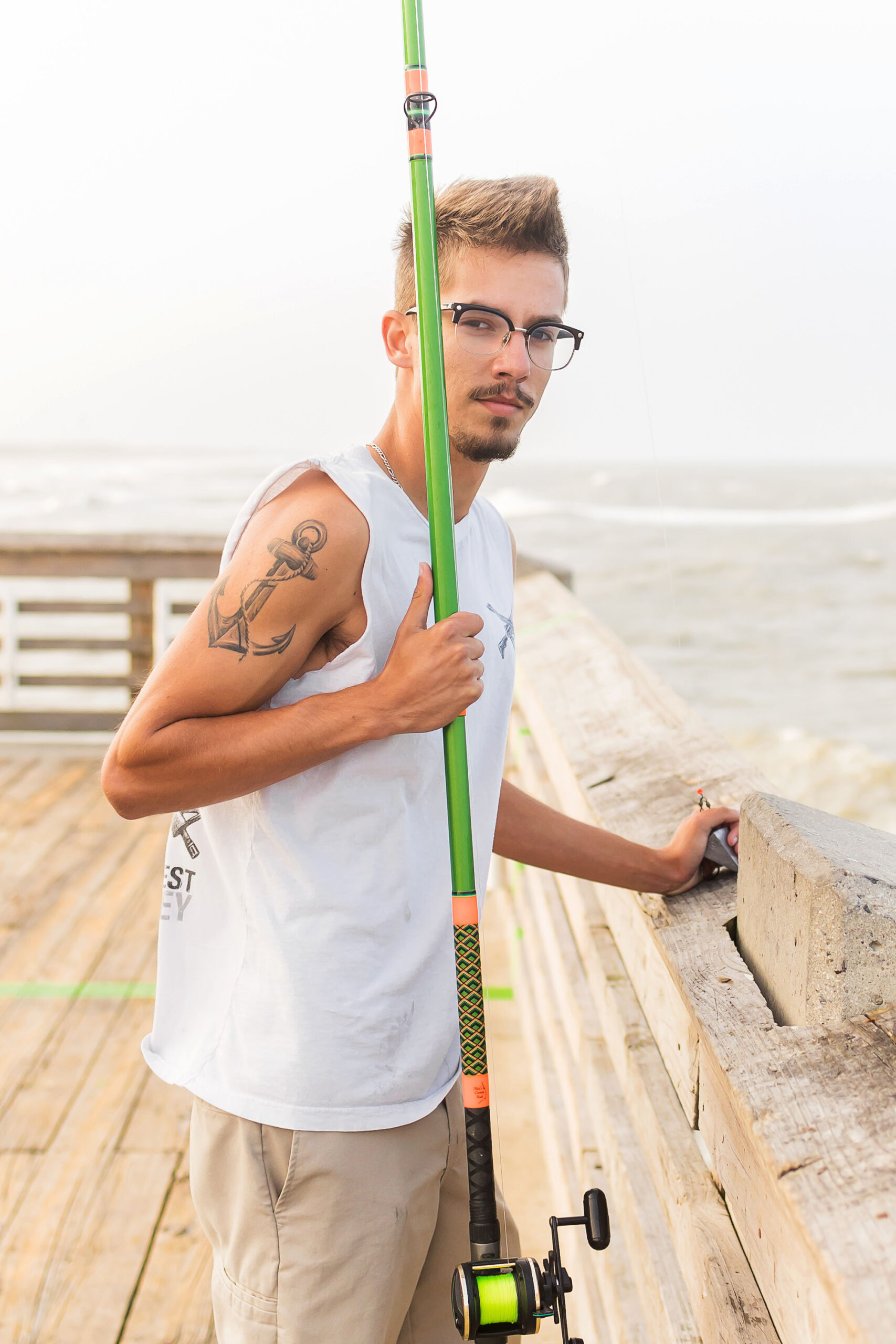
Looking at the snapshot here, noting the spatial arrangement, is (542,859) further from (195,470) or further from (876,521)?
(195,470)

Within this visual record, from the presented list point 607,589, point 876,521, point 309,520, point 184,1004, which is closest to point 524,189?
point 309,520

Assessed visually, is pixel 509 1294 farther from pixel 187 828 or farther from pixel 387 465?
pixel 387 465

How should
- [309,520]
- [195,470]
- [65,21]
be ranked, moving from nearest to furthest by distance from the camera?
[309,520] → [65,21] → [195,470]

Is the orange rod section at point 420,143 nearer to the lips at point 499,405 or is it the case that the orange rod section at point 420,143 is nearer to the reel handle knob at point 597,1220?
the lips at point 499,405

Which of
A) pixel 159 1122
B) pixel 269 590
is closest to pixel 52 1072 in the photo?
pixel 159 1122

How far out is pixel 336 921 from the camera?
1101 millimetres

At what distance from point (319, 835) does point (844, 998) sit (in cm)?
57

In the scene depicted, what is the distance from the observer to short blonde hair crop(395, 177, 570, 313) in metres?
1.16

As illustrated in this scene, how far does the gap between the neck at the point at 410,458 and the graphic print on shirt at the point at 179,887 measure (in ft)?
1.63

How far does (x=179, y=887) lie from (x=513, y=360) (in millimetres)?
705

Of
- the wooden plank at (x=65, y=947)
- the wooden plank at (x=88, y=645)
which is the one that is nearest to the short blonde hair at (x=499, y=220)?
the wooden plank at (x=65, y=947)

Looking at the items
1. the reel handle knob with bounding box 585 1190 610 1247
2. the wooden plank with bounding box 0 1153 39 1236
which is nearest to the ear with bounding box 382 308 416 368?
the reel handle knob with bounding box 585 1190 610 1247

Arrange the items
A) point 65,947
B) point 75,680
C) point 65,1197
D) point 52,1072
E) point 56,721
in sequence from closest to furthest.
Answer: point 65,1197 < point 52,1072 < point 65,947 < point 56,721 < point 75,680

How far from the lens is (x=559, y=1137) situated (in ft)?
6.56
